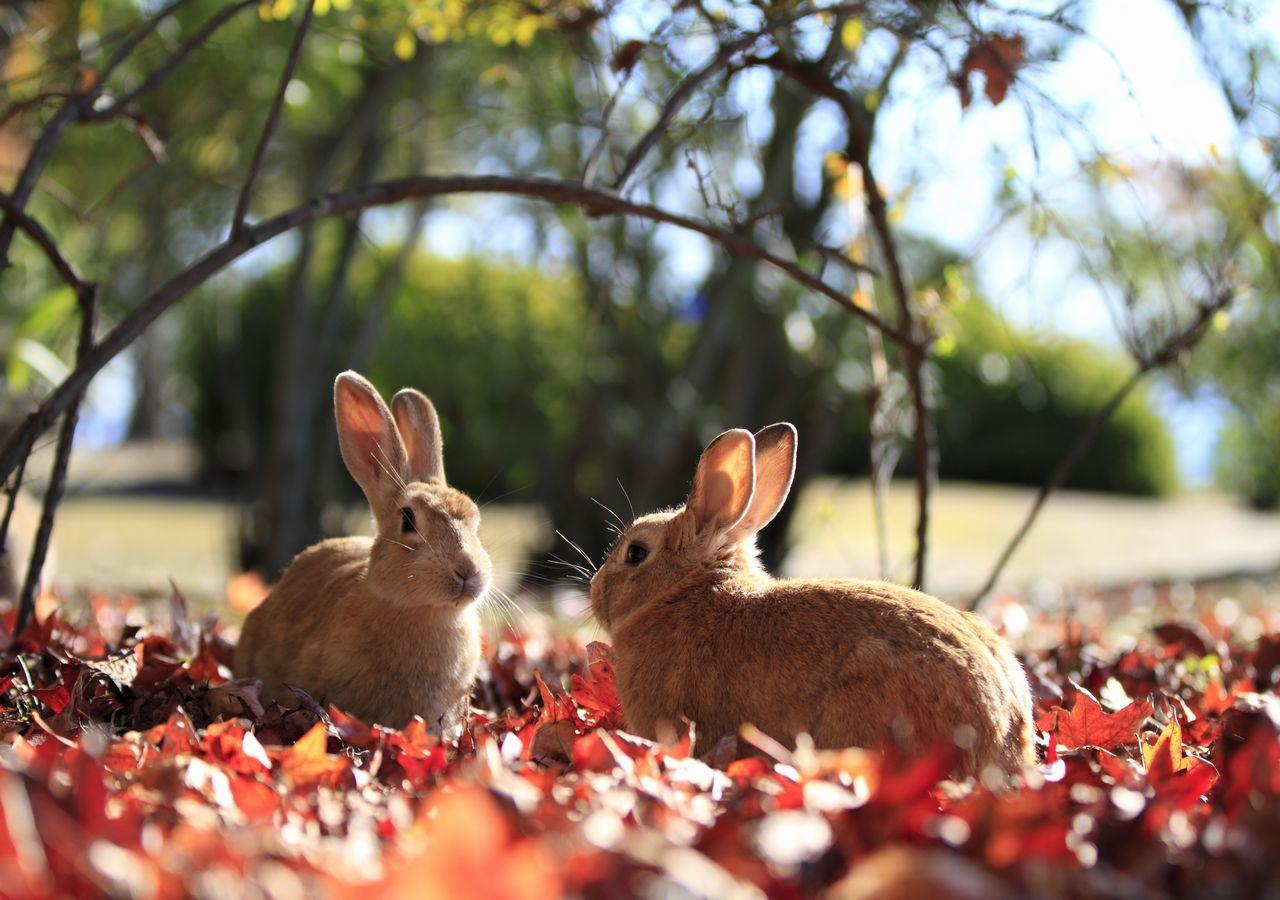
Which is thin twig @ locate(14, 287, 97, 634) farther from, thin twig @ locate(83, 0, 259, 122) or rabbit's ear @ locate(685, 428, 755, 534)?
rabbit's ear @ locate(685, 428, 755, 534)

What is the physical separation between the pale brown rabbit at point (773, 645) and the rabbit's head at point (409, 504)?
41 centimetres

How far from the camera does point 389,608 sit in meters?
3.46

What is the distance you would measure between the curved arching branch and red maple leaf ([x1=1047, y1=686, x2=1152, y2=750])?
1227mm

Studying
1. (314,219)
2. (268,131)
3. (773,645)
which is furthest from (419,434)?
(773,645)

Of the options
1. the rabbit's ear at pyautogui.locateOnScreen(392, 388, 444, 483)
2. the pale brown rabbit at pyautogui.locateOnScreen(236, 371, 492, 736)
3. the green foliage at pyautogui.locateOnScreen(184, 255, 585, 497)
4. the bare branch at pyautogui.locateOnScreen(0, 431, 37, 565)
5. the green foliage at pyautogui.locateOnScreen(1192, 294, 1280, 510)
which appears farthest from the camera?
the green foliage at pyautogui.locateOnScreen(1192, 294, 1280, 510)

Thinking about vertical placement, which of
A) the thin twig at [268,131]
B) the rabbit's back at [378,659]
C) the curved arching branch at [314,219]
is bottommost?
the rabbit's back at [378,659]

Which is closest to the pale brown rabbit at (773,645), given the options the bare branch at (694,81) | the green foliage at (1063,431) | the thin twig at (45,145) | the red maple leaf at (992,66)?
the bare branch at (694,81)

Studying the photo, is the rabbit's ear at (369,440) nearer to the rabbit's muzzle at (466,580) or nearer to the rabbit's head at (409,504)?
the rabbit's head at (409,504)

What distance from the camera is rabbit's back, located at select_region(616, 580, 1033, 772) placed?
8.26ft

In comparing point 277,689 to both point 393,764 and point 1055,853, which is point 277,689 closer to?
point 393,764

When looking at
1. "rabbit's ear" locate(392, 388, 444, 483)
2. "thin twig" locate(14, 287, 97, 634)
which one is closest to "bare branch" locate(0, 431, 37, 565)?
"thin twig" locate(14, 287, 97, 634)

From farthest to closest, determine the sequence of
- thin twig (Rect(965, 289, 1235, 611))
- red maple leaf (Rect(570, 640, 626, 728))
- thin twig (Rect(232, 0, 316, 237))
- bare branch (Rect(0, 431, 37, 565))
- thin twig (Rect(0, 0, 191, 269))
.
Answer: thin twig (Rect(965, 289, 1235, 611)) → thin twig (Rect(0, 0, 191, 269)) → red maple leaf (Rect(570, 640, 626, 728)) → bare branch (Rect(0, 431, 37, 565)) → thin twig (Rect(232, 0, 316, 237))

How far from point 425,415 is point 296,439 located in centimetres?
461

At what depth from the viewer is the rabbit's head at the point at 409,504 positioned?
11.0 ft
